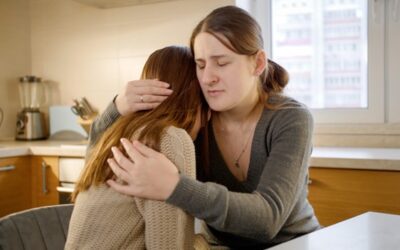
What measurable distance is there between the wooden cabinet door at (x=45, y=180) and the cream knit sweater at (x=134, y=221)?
1.62 metres

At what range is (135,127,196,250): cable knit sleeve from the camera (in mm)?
961

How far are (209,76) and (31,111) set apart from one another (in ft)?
7.34

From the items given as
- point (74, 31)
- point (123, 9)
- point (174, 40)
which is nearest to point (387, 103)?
point (174, 40)

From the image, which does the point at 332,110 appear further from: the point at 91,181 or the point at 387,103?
the point at 91,181

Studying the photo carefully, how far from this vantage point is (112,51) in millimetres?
2914

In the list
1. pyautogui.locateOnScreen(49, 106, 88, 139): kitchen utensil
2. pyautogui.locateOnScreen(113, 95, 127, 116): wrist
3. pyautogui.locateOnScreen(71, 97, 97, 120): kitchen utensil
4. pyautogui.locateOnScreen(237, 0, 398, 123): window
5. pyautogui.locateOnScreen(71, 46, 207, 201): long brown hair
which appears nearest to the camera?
pyautogui.locateOnScreen(71, 46, 207, 201): long brown hair

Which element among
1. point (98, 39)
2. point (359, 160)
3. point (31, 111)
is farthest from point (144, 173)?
point (31, 111)

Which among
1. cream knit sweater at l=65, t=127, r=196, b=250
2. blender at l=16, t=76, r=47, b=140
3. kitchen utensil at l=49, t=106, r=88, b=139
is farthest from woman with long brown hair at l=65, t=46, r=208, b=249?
blender at l=16, t=76, r=47, b=140

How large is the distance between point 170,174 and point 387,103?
1.74m

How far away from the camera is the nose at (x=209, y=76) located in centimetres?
117

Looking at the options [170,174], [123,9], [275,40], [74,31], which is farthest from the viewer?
[74,31]

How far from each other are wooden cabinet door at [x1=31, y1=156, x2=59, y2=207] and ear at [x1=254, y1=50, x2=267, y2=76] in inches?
63.2

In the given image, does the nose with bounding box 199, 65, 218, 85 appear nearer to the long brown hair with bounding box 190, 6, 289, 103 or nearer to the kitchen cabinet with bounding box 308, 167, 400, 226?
the long brown hair with bounding box 190, 6, 289, 103

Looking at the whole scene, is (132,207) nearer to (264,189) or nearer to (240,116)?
(264,189)
